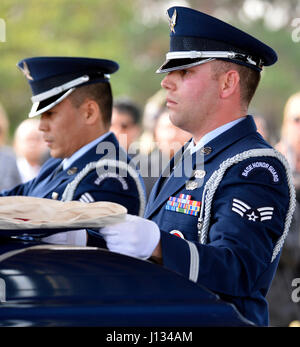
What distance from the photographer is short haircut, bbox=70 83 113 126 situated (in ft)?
12.5

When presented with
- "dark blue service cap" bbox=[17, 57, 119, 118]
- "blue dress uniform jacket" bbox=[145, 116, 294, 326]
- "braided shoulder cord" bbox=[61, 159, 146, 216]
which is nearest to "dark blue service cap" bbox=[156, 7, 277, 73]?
"blue dress uniform jacket" bbox=[145, 116, 294, 326]

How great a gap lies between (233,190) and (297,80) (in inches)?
625

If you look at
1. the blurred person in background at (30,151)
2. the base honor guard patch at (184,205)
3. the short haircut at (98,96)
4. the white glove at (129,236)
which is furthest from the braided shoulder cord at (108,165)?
the blurred person in background at (30,151)

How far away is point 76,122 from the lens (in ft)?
12.5

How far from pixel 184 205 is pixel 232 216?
13.3 inches

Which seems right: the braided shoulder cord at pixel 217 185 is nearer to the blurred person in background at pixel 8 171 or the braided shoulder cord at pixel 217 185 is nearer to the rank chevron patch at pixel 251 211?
the rank chevron patch at pixel 251 211

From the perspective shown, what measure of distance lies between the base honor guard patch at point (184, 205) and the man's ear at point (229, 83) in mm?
429

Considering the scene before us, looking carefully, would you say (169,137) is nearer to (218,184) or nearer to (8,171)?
(8,171)

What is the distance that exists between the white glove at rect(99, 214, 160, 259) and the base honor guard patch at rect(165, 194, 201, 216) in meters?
0.56

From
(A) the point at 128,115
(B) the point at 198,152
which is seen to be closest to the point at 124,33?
(A) the point at 128,115

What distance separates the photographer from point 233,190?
236cm

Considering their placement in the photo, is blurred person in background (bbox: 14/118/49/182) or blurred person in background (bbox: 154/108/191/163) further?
blurred person in background (bbox: 14/118/49/182)

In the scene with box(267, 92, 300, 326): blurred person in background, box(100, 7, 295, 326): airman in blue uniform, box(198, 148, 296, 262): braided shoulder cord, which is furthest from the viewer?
box(267, 92, 300, 326): blurred person in background

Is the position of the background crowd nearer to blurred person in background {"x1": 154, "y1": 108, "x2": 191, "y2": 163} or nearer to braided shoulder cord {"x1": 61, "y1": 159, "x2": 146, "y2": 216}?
blurred person in background {"x1": 154, "y1": 108, "x2": 191, "y2": 163}
